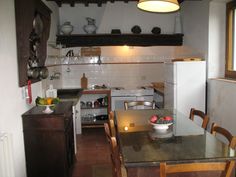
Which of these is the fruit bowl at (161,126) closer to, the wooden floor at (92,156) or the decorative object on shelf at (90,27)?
the wooden floor at (92,156)

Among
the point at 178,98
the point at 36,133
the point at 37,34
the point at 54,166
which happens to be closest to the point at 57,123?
the point at 36,133

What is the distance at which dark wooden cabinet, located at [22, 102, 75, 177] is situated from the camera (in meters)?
2.68

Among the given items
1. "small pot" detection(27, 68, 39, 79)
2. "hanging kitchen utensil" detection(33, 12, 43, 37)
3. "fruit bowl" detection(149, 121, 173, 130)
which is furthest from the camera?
"hanging kitchen utensil" detection(33, 12, 43, 37)

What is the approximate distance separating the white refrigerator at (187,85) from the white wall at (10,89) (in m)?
2.34

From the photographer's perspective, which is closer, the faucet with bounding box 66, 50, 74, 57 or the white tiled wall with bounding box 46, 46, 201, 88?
the faucet with bounding box 66, 50, 74, 57

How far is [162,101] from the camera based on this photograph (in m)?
4.87

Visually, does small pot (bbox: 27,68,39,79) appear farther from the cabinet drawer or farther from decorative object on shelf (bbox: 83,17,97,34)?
decorative object on shelf (bbox: 83,17,97,34)

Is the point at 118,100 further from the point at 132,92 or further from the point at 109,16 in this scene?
the point at 109,16

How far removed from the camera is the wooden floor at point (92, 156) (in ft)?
10.6

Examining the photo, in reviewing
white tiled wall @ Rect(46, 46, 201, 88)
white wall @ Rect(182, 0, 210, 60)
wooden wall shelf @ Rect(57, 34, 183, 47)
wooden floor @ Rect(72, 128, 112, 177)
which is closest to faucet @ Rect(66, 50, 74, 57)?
white tiled wall @ Rect(46, 46, 201, 88)

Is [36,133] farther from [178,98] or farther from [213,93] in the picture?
[213,93]

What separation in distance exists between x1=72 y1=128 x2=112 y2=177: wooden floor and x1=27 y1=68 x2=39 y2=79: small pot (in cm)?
129

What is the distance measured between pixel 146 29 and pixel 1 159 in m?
4.31

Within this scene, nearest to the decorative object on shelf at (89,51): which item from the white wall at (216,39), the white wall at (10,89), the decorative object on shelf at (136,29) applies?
the decorative object on shelf at (136,29)
